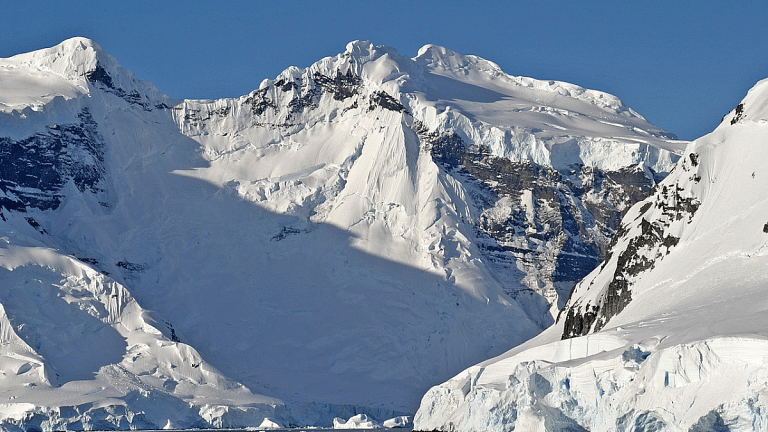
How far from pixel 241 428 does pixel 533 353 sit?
242 feet

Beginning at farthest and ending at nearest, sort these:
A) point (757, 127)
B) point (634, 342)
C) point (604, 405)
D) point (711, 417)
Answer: point (757, 127) → point (634, 342) → point (604, 405) → point (711, 417)

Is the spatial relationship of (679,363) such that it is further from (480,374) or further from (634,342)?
(480,374)

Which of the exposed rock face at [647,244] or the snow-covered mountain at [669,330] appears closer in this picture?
the snow-covered mountain at [669,330]

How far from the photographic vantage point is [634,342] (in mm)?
107688

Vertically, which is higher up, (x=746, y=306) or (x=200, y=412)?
A: (x=746, y=306)

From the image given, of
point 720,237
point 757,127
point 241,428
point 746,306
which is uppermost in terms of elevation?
point 757,127

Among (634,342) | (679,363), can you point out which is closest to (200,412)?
(634,342)

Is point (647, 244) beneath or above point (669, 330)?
above

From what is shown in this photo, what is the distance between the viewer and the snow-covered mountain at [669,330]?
8831cm

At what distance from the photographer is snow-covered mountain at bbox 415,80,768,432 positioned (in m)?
88.3

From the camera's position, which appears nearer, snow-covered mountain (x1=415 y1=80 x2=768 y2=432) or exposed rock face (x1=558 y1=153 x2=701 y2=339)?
snow-covered mountain (x1=415 y1=80 x2=768 y2=432)

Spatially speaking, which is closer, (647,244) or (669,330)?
(669,330)

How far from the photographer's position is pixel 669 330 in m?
108

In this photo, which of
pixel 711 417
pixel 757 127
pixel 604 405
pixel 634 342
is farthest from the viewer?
pixel 757 127
